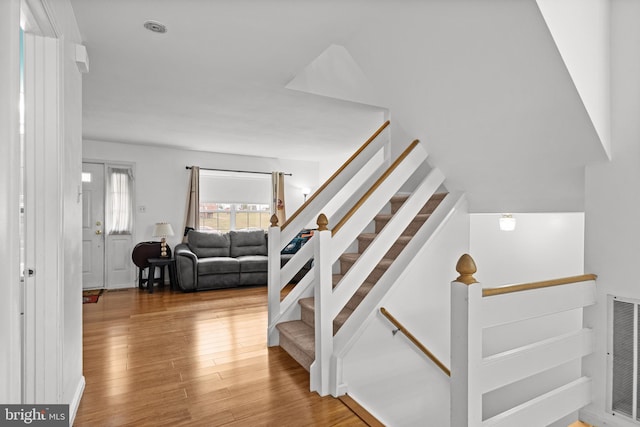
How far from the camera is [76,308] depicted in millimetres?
2260

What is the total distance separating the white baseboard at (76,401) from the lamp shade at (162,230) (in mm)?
3630

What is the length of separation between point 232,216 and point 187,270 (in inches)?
71.7

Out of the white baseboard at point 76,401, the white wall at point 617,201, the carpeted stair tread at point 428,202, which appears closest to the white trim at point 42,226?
the white baseboard at point 76,401

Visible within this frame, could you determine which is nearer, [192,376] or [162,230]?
[192,376]

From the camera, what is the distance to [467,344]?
1447mm

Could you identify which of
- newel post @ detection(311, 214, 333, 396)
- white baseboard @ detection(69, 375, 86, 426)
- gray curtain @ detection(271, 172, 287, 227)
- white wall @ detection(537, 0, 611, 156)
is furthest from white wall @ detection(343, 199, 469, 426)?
gray curtain @ detection(271, 172, 287, 227)

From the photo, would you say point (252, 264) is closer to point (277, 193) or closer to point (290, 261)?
point (277, 193)

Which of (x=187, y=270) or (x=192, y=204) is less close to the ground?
(x=192, y=204)

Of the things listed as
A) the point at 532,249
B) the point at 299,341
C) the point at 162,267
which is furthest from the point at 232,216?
the point at 532,249

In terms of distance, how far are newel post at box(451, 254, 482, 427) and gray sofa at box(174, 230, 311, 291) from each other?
185 inches

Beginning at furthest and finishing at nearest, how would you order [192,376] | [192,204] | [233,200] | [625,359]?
[233,200]
[192,204]
[192,376]
[625,359]

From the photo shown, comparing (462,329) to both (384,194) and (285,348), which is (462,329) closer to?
(384,194)

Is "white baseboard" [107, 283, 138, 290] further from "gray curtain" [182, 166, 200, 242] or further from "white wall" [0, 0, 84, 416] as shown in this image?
"white wall" [0, 0, 84, 416]

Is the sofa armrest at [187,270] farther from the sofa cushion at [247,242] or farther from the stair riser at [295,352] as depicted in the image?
the stair riser at [295,352]
